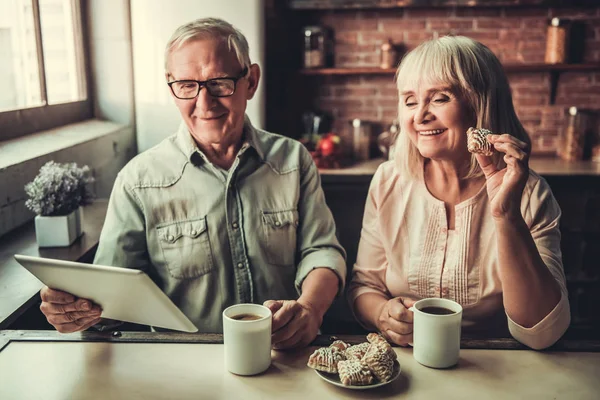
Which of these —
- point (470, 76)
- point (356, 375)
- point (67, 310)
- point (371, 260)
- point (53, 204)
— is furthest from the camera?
point (53, 204)

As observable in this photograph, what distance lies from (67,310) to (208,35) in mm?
769

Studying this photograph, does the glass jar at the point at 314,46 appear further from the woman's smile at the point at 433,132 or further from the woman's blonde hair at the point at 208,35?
the woman's smile at the point at 433,132

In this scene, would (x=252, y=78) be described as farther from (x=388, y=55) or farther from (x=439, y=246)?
(x=388, y=55)

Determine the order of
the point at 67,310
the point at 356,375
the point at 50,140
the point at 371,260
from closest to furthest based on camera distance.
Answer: the point at 356,375 → the point at 67,310 → the point at 371,260 → the point at 50,140

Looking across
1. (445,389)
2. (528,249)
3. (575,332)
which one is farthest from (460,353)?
(575,332)

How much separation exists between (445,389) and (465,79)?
0.80m

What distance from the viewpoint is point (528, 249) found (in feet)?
4.27

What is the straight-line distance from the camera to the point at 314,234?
171 cm

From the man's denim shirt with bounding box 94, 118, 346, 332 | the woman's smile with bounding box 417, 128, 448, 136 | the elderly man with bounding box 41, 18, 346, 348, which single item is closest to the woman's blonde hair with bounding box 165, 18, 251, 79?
the elderly man with bounding box 41, 18, 346, 348

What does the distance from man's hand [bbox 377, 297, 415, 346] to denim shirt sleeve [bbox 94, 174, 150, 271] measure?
26.6 inches

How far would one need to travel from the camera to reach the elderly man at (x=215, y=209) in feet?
5.21

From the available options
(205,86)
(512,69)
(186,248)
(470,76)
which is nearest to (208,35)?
(205,86)

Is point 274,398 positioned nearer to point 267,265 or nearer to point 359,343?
point 359,343

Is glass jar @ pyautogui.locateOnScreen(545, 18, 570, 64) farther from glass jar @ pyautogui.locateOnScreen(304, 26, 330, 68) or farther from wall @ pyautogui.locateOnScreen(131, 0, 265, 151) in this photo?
wall @ pyautogui.locateOnScreen(131, 0, 265, 151)
